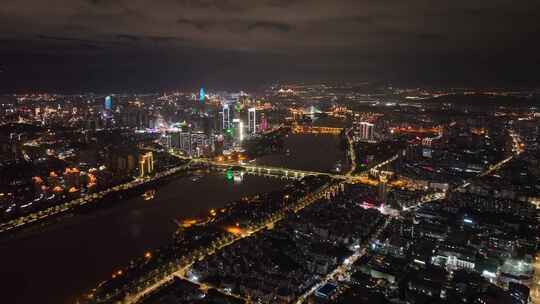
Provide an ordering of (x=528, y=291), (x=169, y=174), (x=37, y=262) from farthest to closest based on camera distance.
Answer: (x=169, y=174), (x=37, y=262), (x=528, y=291)

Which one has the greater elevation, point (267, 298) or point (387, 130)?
point (387, 130)

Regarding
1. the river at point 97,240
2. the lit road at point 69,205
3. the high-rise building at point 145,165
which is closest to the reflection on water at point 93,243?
the river at point 97,240

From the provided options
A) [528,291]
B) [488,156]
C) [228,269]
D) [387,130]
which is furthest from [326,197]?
[387,130]

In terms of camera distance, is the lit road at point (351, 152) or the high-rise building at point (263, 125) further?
the high-rise building at point (263, 125)

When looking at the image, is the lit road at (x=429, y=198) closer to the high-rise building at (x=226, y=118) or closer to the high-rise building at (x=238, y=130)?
the high-rise building at (x=238, y=130)

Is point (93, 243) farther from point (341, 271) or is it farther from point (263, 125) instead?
point (263, 125)

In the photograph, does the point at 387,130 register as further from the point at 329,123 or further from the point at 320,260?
the point at 320,260

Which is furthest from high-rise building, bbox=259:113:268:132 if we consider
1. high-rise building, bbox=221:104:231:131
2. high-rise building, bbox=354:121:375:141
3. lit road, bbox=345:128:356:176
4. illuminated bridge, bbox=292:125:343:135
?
high-rise building, bbox=354:121:375:141

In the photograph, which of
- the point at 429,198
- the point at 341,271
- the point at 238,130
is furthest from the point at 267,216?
the point at 238,130
